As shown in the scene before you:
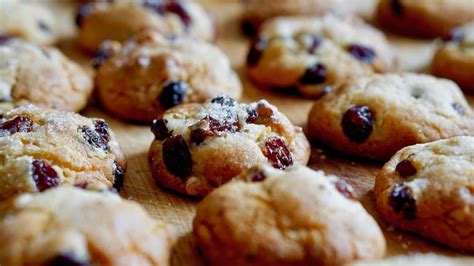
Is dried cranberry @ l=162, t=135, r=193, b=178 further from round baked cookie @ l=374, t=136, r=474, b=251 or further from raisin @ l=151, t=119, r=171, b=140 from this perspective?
round baked cookie @ l=374, t=136, r=474, b=251

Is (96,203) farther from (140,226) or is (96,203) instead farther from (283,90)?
(283,90)

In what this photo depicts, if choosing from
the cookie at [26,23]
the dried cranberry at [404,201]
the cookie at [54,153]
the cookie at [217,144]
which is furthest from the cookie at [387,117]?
the cookie at [26,23]

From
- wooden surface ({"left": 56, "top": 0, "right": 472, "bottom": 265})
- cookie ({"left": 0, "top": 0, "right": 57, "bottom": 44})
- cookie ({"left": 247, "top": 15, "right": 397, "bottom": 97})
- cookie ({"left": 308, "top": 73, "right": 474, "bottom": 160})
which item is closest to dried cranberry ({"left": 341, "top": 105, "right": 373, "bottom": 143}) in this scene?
cookie ({"left": 308, "top": 73, "right": 474, "bottom": 160})

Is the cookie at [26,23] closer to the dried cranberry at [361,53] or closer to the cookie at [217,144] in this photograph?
the cookie at [217,144]

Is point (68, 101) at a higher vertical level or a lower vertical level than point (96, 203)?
lower

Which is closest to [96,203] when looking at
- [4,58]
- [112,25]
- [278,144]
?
[278,144]

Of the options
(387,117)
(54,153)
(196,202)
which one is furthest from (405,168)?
(54,153)

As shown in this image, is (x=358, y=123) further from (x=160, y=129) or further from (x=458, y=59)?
(x=458, y=59)
